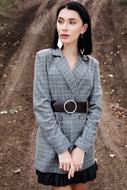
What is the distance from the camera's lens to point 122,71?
11.4 m

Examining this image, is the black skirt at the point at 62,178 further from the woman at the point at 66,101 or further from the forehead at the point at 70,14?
the forehead at the point at 70,14

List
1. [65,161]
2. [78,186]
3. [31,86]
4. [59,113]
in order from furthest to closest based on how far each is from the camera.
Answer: [31,86]
[78,186]
[59,113]
[65,161]

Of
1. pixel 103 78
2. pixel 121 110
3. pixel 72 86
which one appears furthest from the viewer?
pixel 103 78

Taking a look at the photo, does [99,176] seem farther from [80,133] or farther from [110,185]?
[80,133]

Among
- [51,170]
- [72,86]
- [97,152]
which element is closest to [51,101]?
[72,86]

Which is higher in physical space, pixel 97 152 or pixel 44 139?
pixel 44 139

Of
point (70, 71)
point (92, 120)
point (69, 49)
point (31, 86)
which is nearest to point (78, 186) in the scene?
point (92, 120)

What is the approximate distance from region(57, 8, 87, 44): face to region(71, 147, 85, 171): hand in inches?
37.9

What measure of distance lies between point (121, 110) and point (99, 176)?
2784 millimetres

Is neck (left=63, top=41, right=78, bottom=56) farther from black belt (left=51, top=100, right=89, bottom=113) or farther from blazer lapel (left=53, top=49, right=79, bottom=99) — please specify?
black belt (left=51, top=100, right=89, bottom=113)

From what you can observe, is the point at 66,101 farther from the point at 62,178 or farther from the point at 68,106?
the point at 62,178

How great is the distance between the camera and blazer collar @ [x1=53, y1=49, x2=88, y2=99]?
405 cm

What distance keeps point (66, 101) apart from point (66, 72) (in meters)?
0.26

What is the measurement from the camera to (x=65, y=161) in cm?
397
